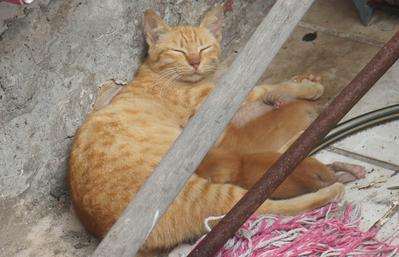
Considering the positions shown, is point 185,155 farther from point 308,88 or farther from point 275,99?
point 308,88

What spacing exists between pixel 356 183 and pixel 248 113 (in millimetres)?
608

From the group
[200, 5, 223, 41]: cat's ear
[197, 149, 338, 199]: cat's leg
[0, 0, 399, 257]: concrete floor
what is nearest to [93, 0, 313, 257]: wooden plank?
[197, 149, 338, 199]: cat's leg

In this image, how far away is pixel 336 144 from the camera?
3350 mm

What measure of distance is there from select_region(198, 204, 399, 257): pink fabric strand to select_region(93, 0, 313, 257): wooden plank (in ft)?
1.94

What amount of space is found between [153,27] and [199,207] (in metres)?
1.08

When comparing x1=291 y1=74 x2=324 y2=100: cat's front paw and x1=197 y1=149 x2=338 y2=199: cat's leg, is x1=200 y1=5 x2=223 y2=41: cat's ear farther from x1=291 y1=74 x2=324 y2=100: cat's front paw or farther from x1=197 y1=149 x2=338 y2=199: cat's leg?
x1=197 y1=149 x2=338 y2=199: cat's leg

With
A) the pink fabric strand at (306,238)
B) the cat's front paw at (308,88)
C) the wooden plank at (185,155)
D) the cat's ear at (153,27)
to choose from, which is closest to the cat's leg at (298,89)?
the cat's front paw at (308,88)

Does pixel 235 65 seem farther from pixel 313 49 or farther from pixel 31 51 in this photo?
pixel 313 49

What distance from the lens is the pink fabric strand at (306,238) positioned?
9.11ft

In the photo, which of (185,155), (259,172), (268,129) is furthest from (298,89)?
(185,155)

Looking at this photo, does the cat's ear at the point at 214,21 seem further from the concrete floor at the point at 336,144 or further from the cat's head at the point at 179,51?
the concrete floor at the point at 336,144

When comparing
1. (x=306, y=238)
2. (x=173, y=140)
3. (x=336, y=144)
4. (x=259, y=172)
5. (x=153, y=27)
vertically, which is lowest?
(x=336, y=144)

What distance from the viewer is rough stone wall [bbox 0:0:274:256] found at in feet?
10.1

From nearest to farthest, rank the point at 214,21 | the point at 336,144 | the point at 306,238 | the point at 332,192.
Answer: the point at 306,238, the point at 332,192, the point at 336,144, the point at 214,21
